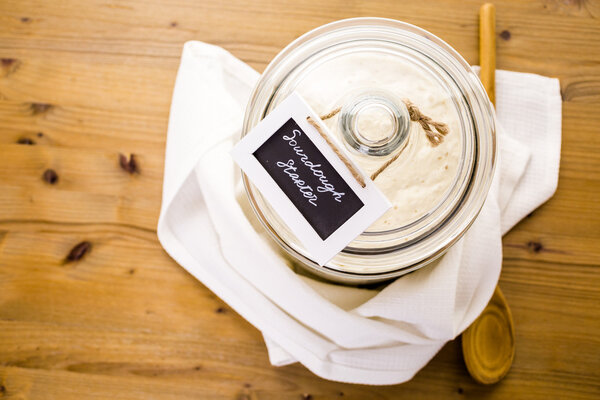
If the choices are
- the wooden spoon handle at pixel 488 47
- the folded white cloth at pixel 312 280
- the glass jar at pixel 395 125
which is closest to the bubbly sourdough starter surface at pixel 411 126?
the glass jar at pixel 395 125

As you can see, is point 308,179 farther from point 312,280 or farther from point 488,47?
point 488,47

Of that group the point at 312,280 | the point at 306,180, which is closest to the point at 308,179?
the point at 306,180

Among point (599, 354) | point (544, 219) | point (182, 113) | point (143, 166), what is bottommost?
point (599, 354)

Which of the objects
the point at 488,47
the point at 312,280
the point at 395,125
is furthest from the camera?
the point at 488,47

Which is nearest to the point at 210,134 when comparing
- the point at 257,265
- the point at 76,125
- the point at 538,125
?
the point at 257,265

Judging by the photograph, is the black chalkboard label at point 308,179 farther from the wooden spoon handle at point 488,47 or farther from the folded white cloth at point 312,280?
the wooden spoon handle at point 488,47

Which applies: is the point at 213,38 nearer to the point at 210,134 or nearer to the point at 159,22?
the point at 159,22
